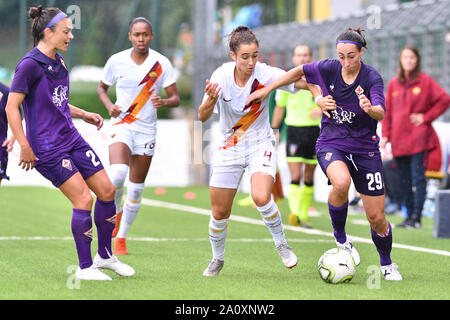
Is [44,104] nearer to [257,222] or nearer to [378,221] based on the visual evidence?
[378,221]

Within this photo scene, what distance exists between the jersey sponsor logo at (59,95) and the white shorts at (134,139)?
7.25 feet

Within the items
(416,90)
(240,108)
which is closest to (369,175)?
(240,108)

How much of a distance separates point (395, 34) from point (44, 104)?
11408 millimetres

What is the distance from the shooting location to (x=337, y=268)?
7695mm

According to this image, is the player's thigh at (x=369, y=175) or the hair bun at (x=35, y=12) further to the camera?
the player's thigh at (x=369, y=175)

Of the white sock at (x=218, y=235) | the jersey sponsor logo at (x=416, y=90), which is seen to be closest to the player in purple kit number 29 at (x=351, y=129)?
the white sock at (x=218, y=235)

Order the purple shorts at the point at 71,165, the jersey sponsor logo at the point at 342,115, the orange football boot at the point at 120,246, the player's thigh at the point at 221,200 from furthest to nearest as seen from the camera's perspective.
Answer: the orange football boot at the point at 120,246 < the player's thigh at the point at 221,200 < the jersey sponsor logo at the point at 342,115 < the purple shorts at the point at 71,165

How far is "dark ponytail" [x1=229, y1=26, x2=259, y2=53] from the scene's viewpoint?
7.88m

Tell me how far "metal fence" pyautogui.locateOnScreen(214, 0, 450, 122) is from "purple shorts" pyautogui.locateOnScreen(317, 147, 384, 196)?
856 centimetres

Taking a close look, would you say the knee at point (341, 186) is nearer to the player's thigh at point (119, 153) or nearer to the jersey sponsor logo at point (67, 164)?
the jersey sponsor logo at point (67, 164)

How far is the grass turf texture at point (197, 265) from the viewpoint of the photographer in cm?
716

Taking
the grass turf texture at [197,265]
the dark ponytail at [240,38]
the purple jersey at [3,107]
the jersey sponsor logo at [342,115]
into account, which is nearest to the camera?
the grass turf texture at [197,265]
